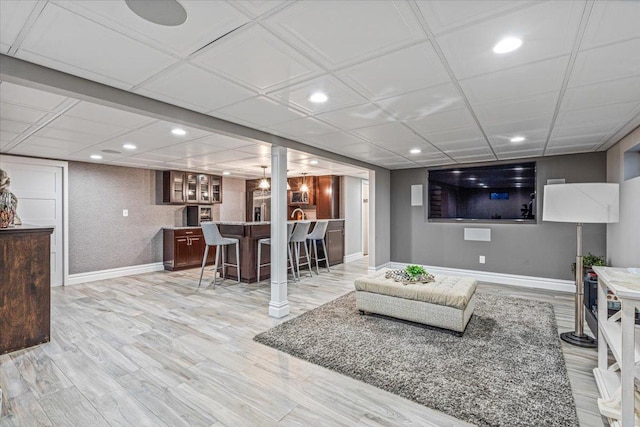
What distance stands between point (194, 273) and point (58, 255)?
2.20 meters

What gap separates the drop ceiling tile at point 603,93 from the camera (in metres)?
2.18

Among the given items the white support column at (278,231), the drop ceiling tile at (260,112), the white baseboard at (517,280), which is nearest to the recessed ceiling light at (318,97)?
the drop ceiling tile at (260,112)

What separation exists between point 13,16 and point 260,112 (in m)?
1.63

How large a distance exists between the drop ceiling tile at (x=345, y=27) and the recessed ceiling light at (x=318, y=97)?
58cm

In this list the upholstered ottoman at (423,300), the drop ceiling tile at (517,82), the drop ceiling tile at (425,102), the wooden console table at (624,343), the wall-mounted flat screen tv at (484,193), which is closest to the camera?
the wooden console table at (624,343)

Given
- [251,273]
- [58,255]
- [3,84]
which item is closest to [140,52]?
[3,84]

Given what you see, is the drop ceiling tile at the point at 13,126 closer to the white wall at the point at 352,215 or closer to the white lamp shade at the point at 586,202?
the white lamp shade at the point at 586,202

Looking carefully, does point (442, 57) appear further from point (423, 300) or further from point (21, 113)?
point (21, 113)

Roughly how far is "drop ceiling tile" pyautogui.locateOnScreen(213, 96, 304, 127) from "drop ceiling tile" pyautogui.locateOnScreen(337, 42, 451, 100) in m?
0.74

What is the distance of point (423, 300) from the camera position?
3.27 metres

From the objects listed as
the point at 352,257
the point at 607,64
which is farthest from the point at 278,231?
the point at 352,257

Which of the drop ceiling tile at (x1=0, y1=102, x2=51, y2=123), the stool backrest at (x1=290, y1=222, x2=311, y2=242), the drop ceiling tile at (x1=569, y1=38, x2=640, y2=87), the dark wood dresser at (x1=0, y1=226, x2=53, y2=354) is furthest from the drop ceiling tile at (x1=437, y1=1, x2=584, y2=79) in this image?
the stool backrest at (x1=290, y1=222, x2=311, y2=242)

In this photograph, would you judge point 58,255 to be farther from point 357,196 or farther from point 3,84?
point 357,196

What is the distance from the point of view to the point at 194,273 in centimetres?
636
